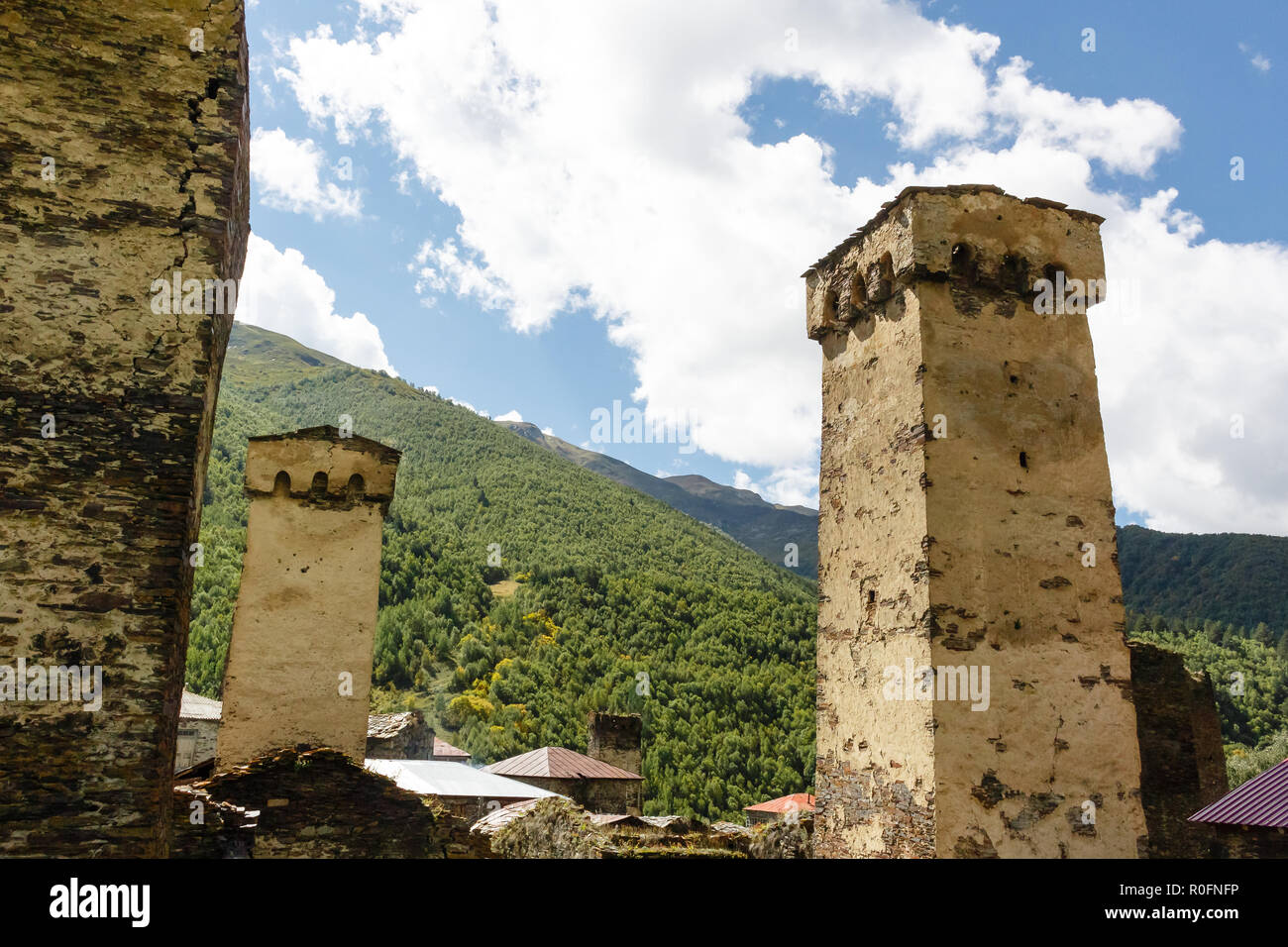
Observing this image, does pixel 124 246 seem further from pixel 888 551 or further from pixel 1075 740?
pixel 1075 740

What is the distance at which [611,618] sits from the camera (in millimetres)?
60156

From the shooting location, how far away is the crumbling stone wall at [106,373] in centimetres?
546

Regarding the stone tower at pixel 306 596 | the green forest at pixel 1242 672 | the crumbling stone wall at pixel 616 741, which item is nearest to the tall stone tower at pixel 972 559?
the stone tower at pixel 306 596

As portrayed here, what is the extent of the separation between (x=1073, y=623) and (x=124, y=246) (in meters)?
9.01

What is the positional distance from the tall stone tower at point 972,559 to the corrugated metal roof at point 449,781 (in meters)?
8.82

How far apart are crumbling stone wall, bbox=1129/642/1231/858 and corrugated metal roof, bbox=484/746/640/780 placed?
Answer: 1487 cm

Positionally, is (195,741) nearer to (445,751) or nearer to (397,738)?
(397,738)

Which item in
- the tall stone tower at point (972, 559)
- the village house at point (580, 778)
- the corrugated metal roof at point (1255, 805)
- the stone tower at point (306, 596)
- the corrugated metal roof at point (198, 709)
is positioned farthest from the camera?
the corrugated metal roof at point (198, 709)

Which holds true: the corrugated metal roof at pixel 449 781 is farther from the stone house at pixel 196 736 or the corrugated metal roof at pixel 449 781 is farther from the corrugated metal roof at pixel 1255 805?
the corrugated metal roof at pixel 1255 805

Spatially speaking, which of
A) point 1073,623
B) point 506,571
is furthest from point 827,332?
point 506,571

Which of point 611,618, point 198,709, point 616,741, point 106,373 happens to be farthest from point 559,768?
point 611,618

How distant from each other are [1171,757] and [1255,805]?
107 centimetres

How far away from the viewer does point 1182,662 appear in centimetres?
1192

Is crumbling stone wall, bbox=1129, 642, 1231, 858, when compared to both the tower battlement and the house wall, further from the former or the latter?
the house wall
